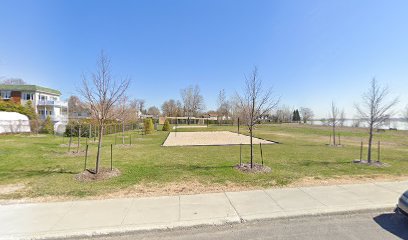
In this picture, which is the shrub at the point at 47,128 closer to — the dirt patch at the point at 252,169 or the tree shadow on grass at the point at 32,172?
the tree shadow on grass at the point at 32,172

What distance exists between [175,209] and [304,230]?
2.79 metres

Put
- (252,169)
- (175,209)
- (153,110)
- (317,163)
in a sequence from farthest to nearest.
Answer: (153,110), (317,163), (252,169), (175,209)

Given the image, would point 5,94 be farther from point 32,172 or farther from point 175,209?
point 175,209

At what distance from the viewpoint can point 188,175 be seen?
7918mm

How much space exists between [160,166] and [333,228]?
6.83 metres

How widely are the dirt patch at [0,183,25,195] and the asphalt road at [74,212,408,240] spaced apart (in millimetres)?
4363

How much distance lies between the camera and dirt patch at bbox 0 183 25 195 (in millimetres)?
6229

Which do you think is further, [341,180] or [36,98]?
[36,98]

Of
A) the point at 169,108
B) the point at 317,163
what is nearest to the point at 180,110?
the point at 169,108

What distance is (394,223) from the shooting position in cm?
447

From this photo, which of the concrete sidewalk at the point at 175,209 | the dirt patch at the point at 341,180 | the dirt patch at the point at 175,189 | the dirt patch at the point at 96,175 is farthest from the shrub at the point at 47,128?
the dirt patch at the point at 341,180

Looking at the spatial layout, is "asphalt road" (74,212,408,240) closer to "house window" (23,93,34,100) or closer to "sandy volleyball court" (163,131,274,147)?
"sandy volleyball court" (163,131,274,147)

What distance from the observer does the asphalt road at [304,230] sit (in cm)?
400

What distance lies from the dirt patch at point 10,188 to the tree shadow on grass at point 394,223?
9.49 m
